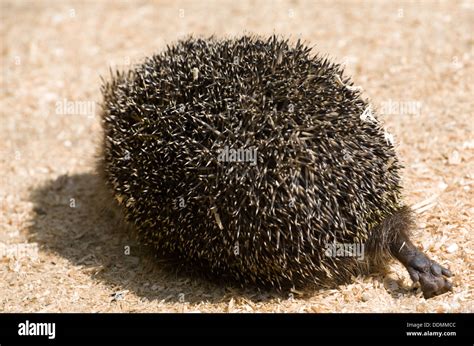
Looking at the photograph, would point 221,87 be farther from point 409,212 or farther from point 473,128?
point 473,128

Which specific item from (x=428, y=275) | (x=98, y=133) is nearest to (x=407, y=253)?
(x=428, y=275)

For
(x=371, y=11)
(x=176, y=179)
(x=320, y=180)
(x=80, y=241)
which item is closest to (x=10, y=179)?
(x=80, y=241)

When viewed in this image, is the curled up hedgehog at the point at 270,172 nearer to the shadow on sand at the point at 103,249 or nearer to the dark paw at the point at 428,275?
the dark paw at the point at 428,275

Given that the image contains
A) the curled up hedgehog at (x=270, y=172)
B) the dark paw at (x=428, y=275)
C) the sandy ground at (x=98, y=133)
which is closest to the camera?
the curled up hedgehog at (x=270, y=172)

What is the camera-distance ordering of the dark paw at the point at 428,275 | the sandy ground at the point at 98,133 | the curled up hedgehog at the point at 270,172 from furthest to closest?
the sandy ground at the point at 98,133 → the dark paw at the point at 428,275 → the curled up hedgehog at the point at 270,172

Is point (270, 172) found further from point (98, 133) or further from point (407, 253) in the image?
point (98, 133)

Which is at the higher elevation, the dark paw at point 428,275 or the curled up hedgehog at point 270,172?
the curled up hedgehog at point 270,172

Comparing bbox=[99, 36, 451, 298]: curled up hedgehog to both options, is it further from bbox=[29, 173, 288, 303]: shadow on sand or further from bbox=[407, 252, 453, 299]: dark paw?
bbox=[29, 173, 288, 303]: shadow on sand

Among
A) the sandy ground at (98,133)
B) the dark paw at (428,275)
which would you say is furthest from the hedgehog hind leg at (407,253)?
the sandy ground at (98,133)
